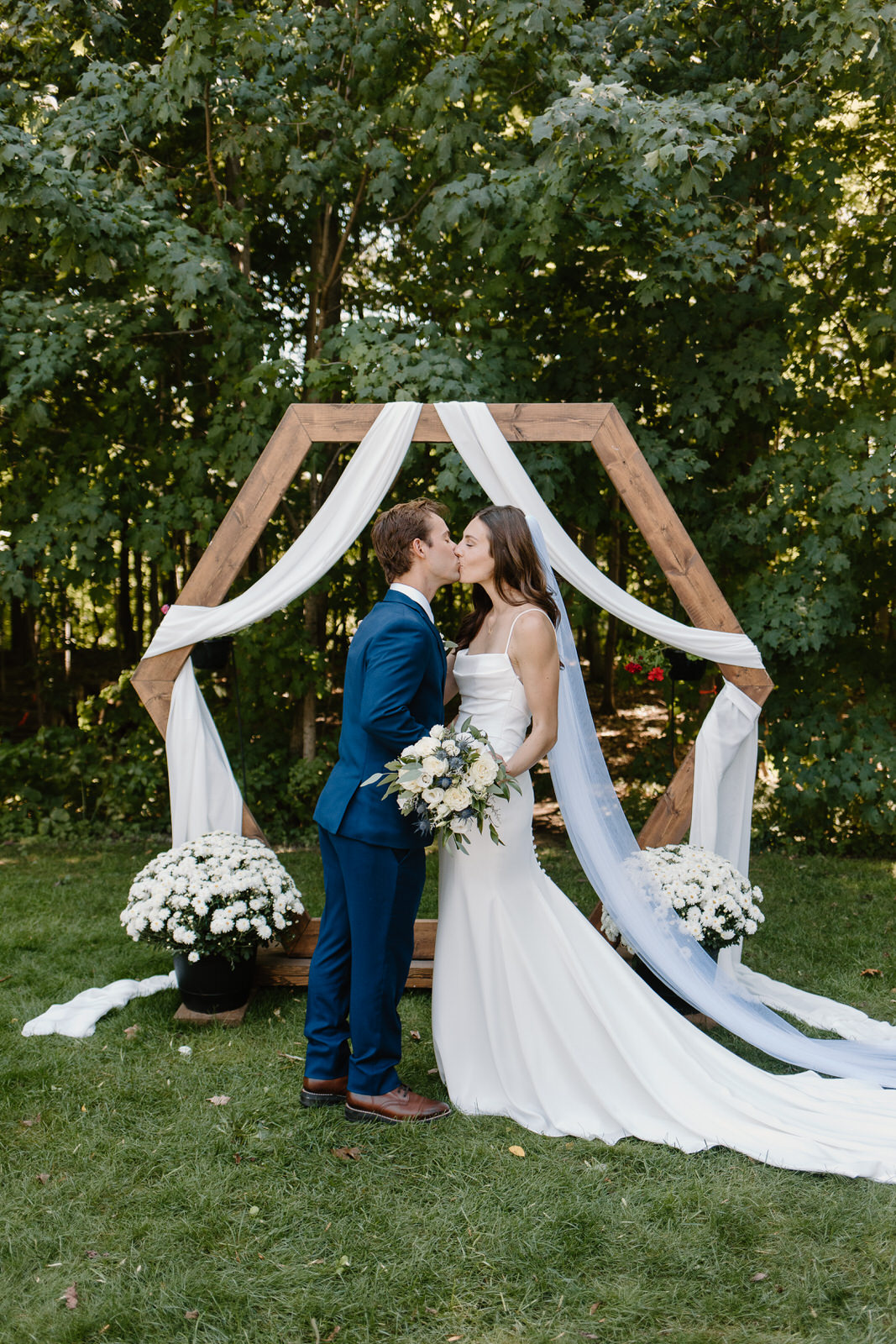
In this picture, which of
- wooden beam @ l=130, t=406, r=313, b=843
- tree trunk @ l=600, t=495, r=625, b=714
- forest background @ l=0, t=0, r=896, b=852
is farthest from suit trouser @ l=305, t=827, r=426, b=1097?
tree trunk @ l=600, t=495, r=625, b=714

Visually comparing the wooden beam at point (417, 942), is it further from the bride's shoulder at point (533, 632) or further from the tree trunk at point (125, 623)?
Result: the tree trunk at point (125, 623)

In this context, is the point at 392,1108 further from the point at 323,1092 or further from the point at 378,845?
the point at 378,845

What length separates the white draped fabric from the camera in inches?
168

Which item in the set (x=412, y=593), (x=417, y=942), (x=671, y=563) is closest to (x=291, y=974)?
(x=417, y=942)

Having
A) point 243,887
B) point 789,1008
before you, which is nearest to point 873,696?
point 789,1008

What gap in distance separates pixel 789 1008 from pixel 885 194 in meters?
6.01

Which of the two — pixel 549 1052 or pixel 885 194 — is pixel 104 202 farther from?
pixel 885 194

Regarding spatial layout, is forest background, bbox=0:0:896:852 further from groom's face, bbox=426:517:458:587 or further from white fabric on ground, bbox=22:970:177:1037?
white fabric on ground, bbox=22:970:177:1037

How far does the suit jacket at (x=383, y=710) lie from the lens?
3.15 metres

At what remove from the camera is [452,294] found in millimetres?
6449

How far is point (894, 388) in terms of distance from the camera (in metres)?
6.59

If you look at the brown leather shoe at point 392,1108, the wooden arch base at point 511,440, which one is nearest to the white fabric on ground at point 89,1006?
the wooden arch base at point 511,440

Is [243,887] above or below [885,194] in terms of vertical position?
below

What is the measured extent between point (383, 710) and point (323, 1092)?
1454mm
